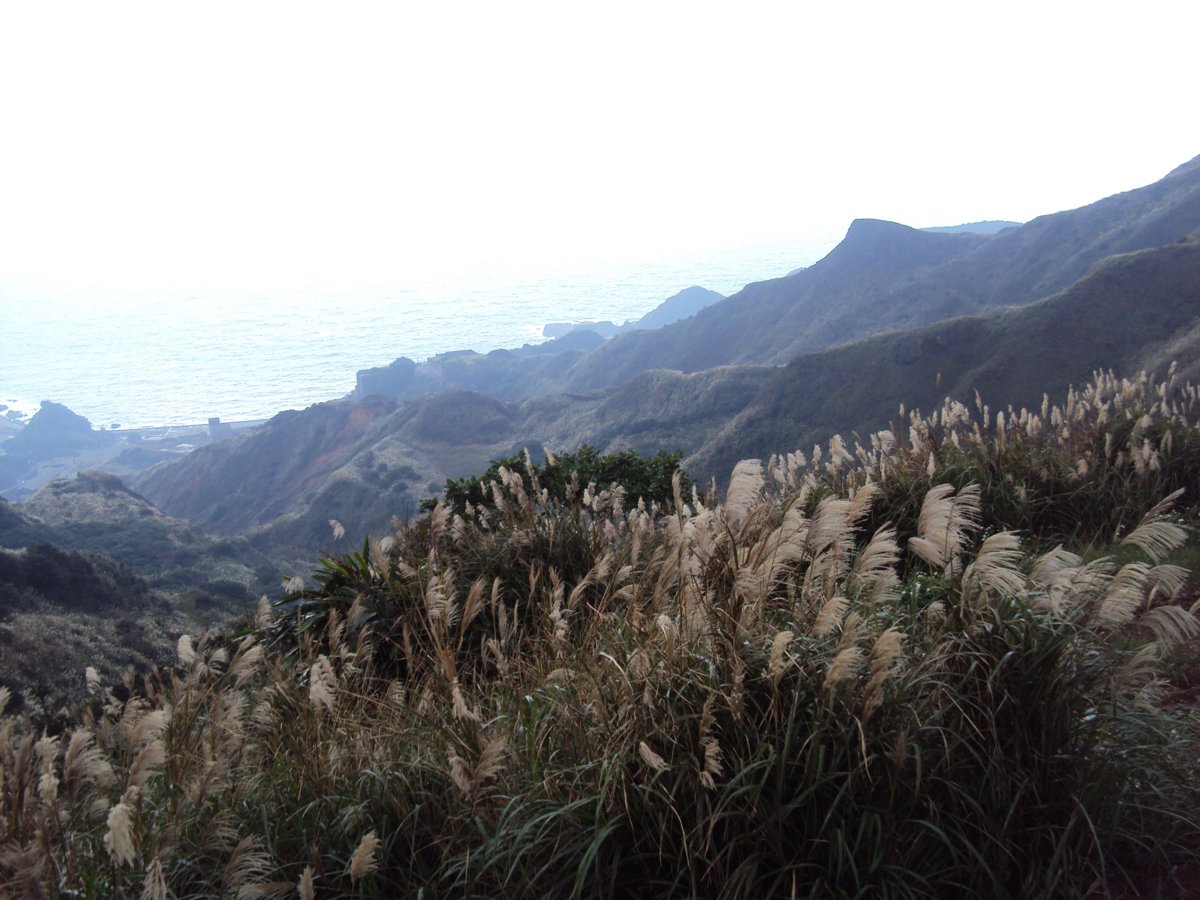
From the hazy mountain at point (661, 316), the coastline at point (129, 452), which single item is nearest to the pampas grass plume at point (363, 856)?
the coastline at point (129, 452)

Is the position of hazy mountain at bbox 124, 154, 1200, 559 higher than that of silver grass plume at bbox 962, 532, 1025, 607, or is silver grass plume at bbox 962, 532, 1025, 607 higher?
silver grass plume at bbox 962, 532, 1025, 607

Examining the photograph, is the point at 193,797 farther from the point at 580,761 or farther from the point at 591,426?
the point at 591,426

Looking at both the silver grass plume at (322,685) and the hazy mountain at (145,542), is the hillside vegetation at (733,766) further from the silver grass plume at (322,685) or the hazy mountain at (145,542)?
the hazy mountain at (145,542)

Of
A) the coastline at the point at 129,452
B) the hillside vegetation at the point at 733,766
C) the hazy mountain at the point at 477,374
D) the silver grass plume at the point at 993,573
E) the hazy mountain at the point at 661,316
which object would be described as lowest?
the coastline at the point at 129,452

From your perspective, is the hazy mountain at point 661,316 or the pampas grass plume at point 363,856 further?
the hazy mountain at point 661,316

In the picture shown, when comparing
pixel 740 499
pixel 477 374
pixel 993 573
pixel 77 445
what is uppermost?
pixel 740 499

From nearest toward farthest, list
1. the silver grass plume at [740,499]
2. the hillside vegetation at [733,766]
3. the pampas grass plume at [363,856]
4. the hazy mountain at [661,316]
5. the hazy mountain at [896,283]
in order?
1. the pampas grass plume at [363,856]
2. the hillside vegetation at [733,766]
3. the silver grass plume at [740,499]
4. the hazy mountain at [896,283]
5. the hazy mountain at [661,316]

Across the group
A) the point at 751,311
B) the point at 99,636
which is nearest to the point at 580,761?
the point at 99,636

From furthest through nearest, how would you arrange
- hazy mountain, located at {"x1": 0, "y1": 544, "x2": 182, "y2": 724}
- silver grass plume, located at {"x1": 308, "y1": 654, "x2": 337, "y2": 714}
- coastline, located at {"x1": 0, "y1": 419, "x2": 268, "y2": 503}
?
coastline, located at {"x1": 0, "y1": 419, "x2": 268, "y2": 503} → hazy mountain, located at {"x1": 0, "y1": 544, "x2": 182, "y2": 724} → silver grass plume, located at {"x1": 308, "y1": 654, "x2": 337, "y2": 714}

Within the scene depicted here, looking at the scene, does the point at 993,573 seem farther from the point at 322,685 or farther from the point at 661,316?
the point at 661,316

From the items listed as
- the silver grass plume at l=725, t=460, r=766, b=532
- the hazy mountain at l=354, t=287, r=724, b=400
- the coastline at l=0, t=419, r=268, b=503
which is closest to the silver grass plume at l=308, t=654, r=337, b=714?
the silver grass plume at l=725, t=460, r=766, b=532

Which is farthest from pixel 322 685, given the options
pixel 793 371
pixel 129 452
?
pixel 129 452

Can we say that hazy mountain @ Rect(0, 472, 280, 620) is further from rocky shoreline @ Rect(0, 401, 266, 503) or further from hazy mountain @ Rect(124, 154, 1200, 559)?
rocky shoreline @ Rect(0, 401, 266, 503)

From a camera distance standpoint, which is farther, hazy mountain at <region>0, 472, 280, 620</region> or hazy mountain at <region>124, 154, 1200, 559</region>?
hazy mountain at <region>124, 154, 1200, 559</region>
